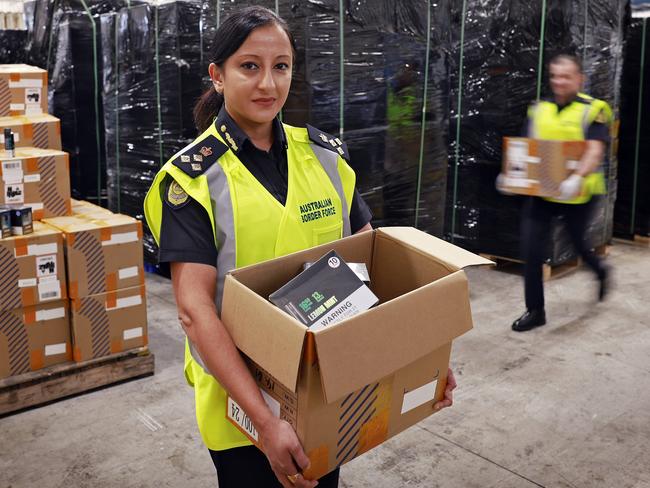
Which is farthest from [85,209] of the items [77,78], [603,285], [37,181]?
[603,285]

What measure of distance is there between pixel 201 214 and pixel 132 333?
2413mm

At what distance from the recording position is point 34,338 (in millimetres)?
3307

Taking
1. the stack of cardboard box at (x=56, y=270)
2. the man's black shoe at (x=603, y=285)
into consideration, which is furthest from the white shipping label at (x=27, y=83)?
the man's black shoe at (x=603, y=285)

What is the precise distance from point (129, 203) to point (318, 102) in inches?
Result: 73.5

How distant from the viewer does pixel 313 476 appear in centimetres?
127

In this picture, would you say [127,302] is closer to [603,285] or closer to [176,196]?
[176,196]

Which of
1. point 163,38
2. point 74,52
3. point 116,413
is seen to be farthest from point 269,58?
point 74,52

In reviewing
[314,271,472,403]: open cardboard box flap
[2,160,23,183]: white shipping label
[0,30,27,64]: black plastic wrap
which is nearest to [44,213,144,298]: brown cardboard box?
[2,160,23,183]: white shipping label

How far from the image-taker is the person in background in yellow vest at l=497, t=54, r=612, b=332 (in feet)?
12.8

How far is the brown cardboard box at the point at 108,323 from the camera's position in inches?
133

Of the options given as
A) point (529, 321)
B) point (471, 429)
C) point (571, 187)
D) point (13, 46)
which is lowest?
point (471, 429)

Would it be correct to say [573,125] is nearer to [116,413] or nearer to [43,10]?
[116,413]

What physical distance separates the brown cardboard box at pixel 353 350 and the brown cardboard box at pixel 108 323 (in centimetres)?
222

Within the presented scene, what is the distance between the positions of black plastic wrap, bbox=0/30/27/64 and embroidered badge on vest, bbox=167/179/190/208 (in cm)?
586
